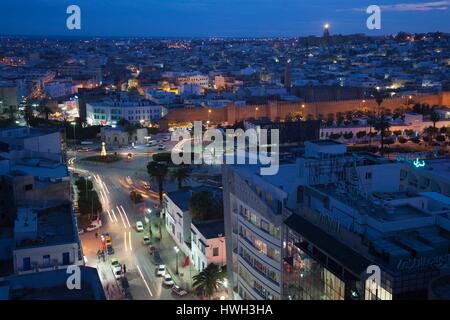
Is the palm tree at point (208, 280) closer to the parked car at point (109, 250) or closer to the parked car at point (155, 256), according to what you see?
the parked car at point (155, 256)

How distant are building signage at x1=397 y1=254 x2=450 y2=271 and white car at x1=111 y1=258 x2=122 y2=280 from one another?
721 cm

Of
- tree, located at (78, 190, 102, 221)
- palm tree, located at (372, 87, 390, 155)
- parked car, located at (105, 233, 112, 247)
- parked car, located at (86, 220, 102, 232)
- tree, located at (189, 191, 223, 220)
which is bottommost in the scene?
parked car, located at (105, 233, 112, 247)

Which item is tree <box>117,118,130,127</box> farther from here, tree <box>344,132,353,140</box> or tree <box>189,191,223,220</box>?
tree <box>189,191,223,220</box>

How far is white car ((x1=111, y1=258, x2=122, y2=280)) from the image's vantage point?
1246 centimetres

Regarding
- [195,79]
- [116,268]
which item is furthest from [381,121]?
[195,79]

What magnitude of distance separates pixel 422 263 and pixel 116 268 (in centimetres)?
759

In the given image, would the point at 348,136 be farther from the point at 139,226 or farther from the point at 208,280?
the point at 208,280

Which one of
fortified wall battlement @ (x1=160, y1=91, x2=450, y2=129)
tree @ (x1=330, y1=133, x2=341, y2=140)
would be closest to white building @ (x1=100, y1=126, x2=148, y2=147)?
fortified wall battlement @ (x1=160, y1=91, x2=450, y2=129)

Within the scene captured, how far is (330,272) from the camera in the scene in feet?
24.9

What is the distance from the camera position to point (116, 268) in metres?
12.7

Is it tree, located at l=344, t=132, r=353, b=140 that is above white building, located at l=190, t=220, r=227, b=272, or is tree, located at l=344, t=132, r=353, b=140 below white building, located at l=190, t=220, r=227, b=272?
above

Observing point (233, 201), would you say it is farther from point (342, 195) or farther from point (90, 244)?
point (90, 244)
